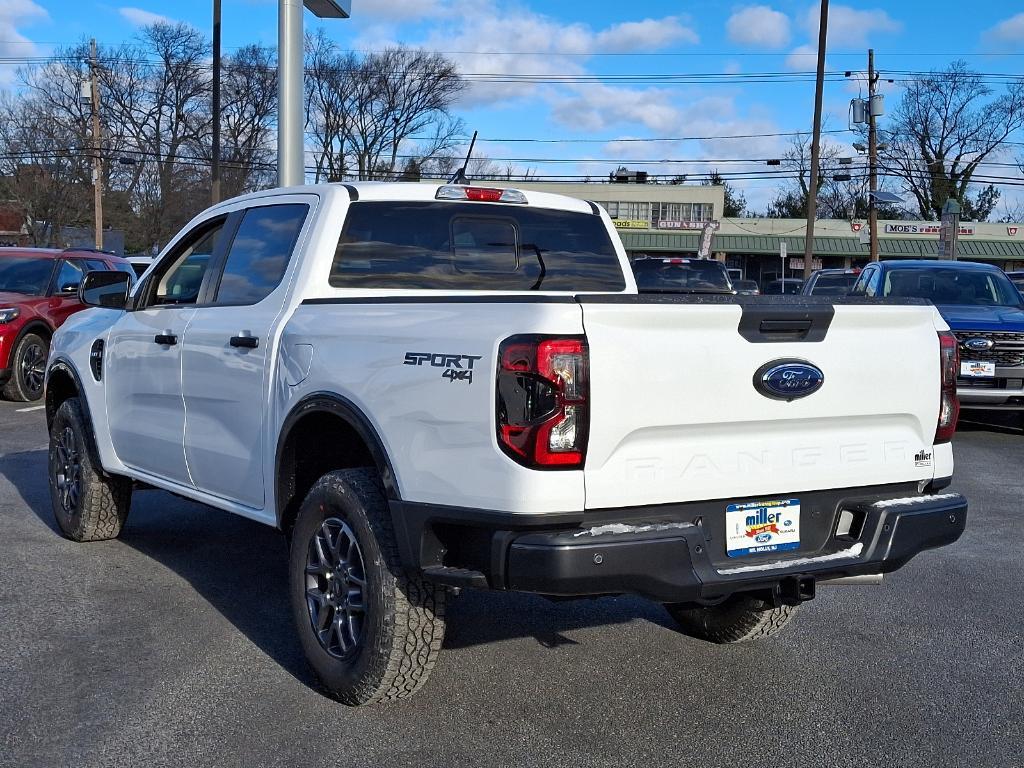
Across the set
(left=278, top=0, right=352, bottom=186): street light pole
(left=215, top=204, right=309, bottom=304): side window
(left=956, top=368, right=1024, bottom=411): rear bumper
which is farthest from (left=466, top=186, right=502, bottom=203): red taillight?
Answer: (left=278, top=0, right=352, bottom=186): street light pole

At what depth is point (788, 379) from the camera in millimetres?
3754

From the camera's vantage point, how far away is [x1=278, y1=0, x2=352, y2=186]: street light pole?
13.5m

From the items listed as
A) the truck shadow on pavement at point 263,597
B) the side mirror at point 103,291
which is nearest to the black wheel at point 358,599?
the truck shadow on pavement at point 263,597

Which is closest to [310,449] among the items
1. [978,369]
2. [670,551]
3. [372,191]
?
[372,191]

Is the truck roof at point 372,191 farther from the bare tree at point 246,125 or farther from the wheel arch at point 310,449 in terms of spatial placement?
the bare tree at point 246,125

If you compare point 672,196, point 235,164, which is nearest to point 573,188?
point 672,196

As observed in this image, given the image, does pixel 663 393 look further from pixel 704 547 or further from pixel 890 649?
pixel 890 649

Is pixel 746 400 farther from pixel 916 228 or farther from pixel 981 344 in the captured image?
pixel 916 228

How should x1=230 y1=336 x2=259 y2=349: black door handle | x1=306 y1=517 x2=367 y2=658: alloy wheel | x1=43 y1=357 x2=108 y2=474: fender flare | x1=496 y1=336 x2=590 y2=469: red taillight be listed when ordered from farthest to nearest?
x1=43 y1=357 x2=108 y2=474: fender flare → x1=230 y1=336 x2=259 y2=349: black door handle → x1=306 y1=517 x2=367 y2=658: alloy wheel → x1=496 y1=336 x2=590 y2=469: red taillight

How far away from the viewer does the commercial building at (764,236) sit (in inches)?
2569

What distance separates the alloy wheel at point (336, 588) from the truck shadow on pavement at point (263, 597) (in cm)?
32

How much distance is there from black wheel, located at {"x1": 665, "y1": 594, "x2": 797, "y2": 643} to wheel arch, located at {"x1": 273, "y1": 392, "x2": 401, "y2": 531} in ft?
5.52

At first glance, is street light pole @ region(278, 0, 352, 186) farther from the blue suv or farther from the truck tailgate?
the truck tailgate

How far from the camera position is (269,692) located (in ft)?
14.0
